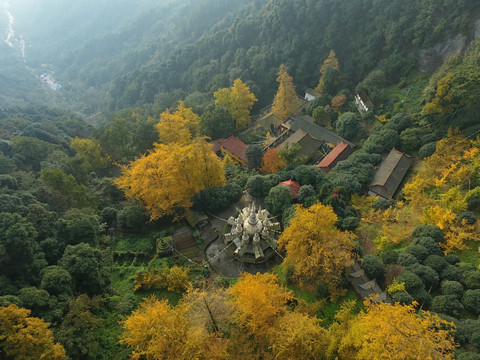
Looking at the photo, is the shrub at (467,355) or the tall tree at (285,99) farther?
the tall tree at (285,99)

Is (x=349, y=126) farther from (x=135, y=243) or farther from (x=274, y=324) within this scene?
(x=274, y=324)

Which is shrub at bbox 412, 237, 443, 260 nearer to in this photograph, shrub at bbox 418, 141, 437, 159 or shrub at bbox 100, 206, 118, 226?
shrub at bbox 418, 141, 437, 159

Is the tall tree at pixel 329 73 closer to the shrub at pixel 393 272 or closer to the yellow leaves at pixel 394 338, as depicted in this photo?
the shrub at pixel 393 272

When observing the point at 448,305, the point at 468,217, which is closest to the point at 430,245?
the point at 468,217

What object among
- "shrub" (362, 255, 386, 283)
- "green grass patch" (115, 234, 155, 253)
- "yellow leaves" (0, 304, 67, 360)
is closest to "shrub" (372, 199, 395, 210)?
"shrub" (362, 255, 386, 283)

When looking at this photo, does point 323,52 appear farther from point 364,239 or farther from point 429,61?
point 364,239

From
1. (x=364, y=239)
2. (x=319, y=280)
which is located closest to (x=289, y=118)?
(x=364, y=239)

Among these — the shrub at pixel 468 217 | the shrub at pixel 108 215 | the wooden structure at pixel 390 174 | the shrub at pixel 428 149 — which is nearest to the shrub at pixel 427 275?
the shrub at pixel 468 217
